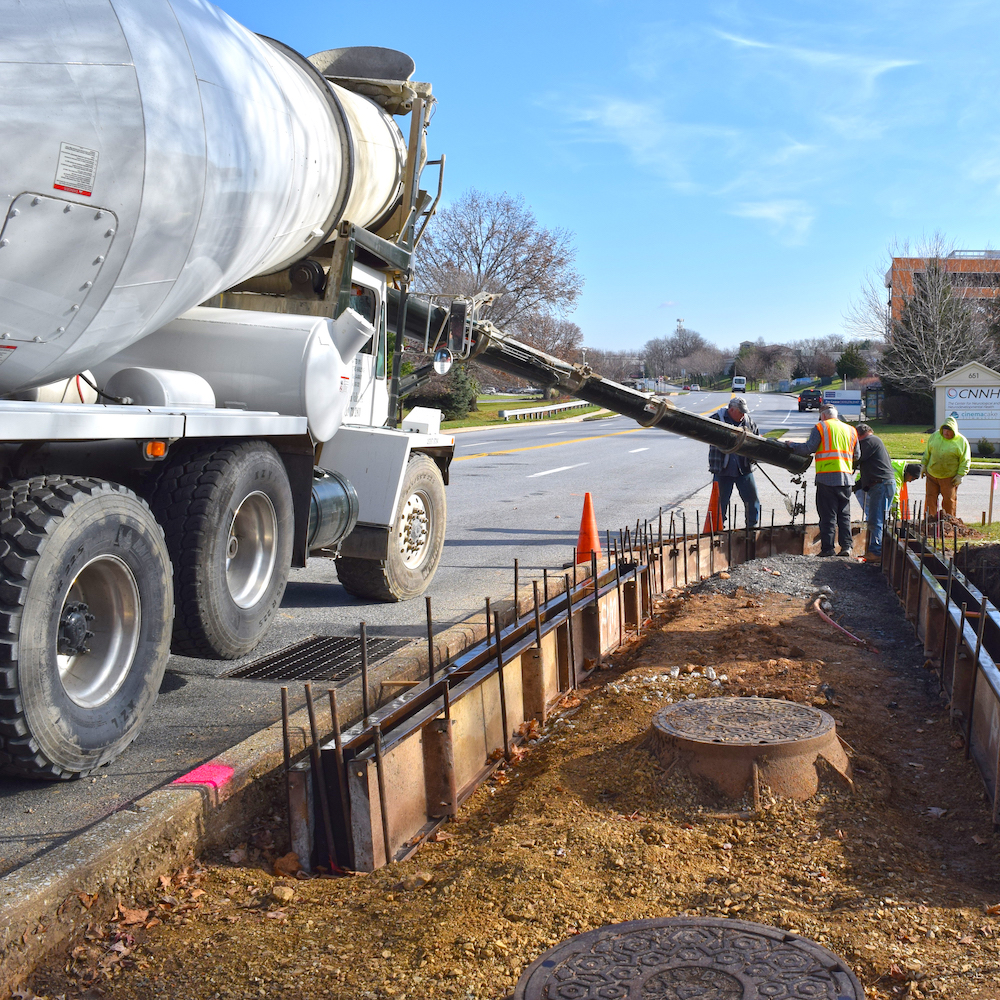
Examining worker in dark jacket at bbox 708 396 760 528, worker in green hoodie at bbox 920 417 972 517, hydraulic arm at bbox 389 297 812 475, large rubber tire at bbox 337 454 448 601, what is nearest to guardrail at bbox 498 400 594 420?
worker in green hoodie at bbox 920 417 972 517

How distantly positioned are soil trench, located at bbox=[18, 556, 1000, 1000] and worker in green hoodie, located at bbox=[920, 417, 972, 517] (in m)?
9.56

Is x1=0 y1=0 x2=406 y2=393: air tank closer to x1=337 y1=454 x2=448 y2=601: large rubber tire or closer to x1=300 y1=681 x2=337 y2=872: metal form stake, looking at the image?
x1=300 y1=681 x2=337 y2=872: metal form stake

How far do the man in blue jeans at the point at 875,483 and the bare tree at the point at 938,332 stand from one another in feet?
110

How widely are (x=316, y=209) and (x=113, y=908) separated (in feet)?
14.9

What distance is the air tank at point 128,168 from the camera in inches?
156

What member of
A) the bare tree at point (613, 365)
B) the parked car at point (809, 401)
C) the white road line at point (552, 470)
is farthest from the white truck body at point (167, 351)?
the bare tree at point (613, 365)

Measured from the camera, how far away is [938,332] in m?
41.8

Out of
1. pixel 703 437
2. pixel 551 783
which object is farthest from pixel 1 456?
pixel 703 437

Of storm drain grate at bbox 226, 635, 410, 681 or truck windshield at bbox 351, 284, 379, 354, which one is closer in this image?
storm drain grate at bbox 226, 635, 410, 681

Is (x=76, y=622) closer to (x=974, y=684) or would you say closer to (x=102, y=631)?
(x=102, y=631)

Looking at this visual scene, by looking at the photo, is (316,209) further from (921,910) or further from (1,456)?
(921,910)

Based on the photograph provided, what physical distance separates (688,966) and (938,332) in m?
43.6

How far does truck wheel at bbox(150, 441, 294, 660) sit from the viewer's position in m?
5.26

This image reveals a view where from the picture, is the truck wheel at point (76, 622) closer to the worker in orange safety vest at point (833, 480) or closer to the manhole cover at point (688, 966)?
the manhole cover at point (688, 966)
